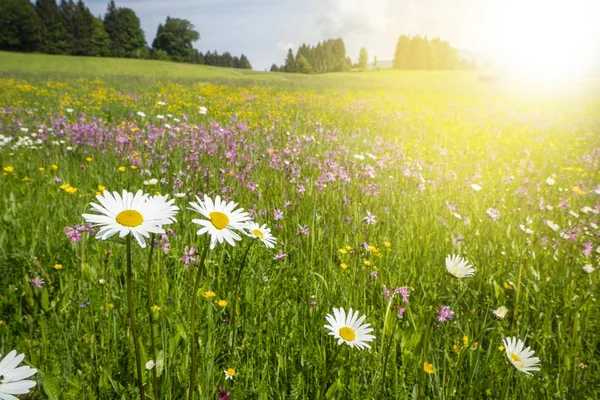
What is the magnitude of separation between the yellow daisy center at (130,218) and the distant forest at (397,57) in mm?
91498

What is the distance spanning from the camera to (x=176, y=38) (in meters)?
73.9

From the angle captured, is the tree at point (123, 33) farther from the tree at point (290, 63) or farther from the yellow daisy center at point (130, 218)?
the yellow daisy center at point (130, 218)

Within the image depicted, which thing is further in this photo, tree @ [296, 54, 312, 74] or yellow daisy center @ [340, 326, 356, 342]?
tree @ [296, 54, 312, 74]

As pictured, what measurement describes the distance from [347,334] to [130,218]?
2.43ft

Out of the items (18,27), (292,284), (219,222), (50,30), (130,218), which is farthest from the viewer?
(50,30)

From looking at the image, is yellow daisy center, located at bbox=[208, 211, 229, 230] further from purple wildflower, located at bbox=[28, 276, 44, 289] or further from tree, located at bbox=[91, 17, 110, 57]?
tree, located at bbox=[91, 17, 110, 57]

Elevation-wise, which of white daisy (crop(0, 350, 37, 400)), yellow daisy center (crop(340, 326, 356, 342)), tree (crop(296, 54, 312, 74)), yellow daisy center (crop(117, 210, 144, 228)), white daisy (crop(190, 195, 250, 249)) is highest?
tree (crop(296, 54, 312, 74))

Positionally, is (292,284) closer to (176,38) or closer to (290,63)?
(176,38)

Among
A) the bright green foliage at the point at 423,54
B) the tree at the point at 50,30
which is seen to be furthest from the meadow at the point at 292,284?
the bright green foliage at the point at 423,54

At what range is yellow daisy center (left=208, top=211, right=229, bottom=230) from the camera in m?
1.04

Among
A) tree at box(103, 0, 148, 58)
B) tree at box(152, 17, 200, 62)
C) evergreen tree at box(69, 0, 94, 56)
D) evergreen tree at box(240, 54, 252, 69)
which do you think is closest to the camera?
evergreen tree at box(69, 0, 94, 56)

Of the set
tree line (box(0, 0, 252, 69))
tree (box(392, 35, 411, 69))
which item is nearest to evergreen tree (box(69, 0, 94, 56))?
tree line (box(0, 0, 252, 69))

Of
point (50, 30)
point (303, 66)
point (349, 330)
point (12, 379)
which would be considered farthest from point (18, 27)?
Answer: point (349, 330)

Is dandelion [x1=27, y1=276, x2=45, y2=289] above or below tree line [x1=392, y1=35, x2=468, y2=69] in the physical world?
below
